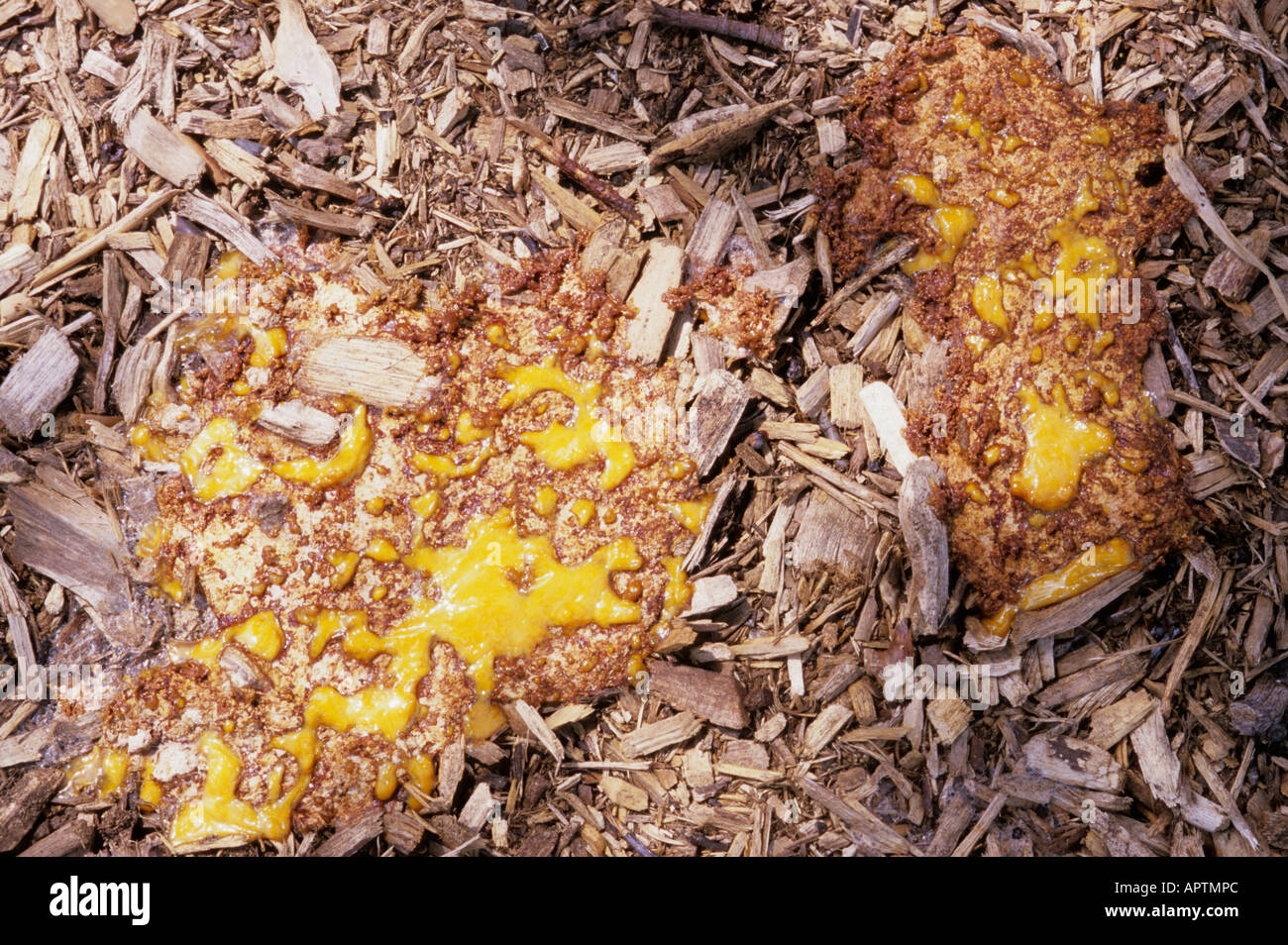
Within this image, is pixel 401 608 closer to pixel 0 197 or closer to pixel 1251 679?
pixel 0 197

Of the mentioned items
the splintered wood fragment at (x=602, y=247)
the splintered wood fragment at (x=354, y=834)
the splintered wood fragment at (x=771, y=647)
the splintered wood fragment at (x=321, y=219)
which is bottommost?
the splintered wood fragment at (x=354, y=834)

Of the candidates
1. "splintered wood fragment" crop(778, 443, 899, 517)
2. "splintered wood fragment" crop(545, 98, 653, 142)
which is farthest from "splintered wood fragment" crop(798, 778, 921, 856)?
"splintered wood fragment" crop(545, 98, 653, 142)

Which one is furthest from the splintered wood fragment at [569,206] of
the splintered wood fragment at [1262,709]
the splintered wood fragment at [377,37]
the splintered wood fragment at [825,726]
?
the splintered wood fragment at [1262,709]

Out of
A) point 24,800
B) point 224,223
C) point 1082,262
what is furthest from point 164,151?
point 1082,262

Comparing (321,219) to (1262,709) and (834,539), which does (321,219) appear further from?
(1262,709)

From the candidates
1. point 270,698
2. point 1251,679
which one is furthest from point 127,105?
point 1251,679

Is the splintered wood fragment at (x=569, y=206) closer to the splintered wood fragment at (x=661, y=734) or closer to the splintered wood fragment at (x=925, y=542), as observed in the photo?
the splintered wood fragment at (x=925, y=542)
